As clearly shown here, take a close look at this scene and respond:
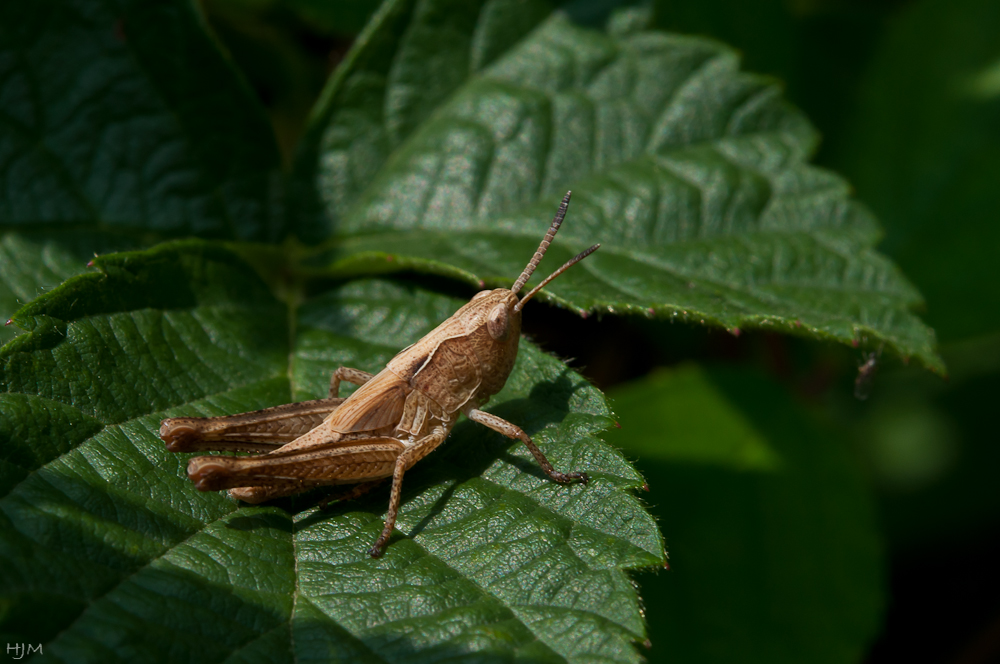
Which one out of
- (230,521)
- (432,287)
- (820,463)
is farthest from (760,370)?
(230,521)

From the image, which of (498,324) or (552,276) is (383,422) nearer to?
(498,324)

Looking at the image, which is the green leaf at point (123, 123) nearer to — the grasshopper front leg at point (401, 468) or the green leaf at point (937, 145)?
the grasshopper front leg at point (401, 468)

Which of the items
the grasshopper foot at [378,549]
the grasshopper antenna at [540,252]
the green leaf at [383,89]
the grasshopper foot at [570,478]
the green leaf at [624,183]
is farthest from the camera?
the green leaf at [383,89]

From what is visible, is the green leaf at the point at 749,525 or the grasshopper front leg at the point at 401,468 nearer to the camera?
the grasshopper front leg at the point at 401,468

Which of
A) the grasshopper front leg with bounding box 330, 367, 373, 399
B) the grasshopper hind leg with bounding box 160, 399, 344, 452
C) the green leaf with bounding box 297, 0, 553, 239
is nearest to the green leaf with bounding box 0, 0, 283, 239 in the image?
the green leaf with bounding box 297, 0, 553, 239

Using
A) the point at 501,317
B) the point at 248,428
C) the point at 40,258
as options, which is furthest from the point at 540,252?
the point at 40,258

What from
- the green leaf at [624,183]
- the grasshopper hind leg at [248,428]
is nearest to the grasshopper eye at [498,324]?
the green leaf at [624,183]

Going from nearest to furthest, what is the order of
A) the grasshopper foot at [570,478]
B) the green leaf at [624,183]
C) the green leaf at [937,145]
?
the grasshopper foot at [570,478]
the green leaf at [624,183]
the green leaf at [937,145]
